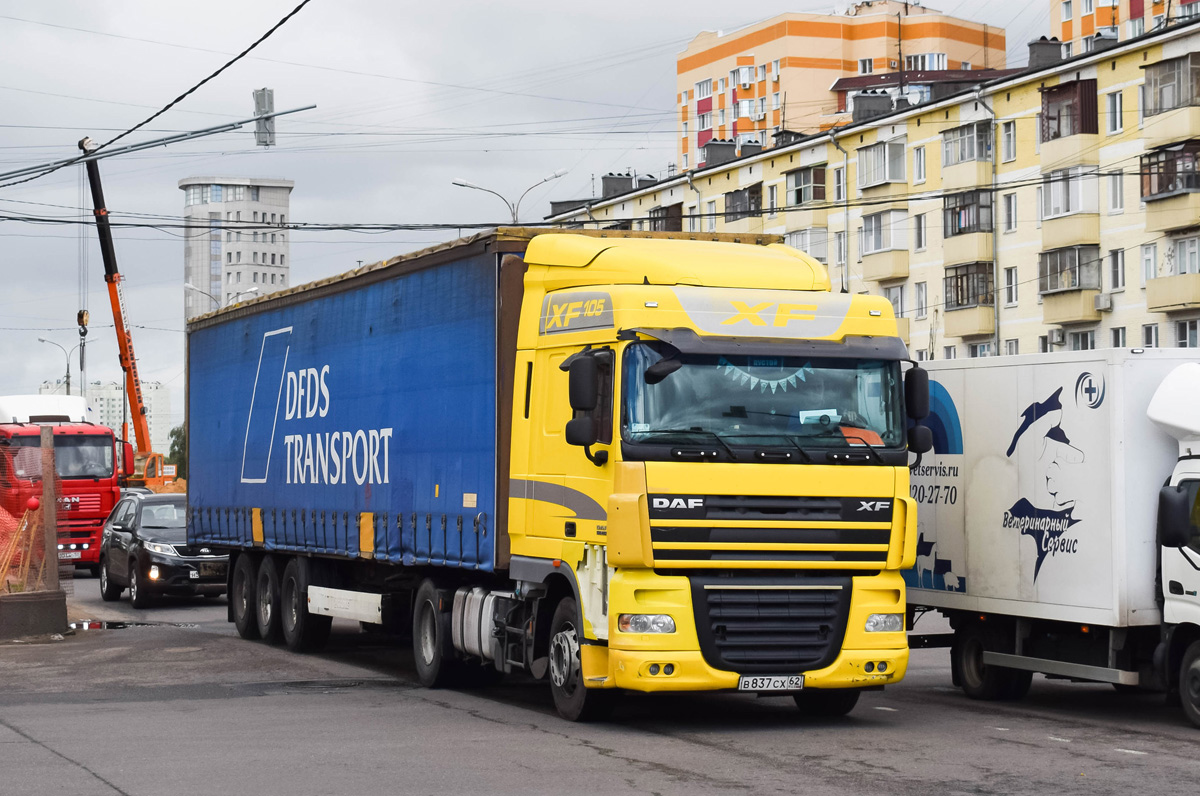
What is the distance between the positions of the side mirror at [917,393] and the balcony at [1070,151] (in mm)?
40583

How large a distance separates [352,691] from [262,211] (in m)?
177

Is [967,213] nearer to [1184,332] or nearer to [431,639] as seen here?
[1184,332]

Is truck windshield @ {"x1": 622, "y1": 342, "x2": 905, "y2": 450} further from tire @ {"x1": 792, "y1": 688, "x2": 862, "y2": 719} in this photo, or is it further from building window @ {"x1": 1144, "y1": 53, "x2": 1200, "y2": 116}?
building window @ {"x1": 1144, "y1": 53, "x2": 1200, "y2": 116}

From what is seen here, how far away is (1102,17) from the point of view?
87.2m

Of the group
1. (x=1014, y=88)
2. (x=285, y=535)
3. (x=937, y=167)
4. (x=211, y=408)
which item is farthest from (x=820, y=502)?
(x=937, y=167)

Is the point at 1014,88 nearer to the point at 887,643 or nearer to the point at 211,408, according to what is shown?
the point at 211,408

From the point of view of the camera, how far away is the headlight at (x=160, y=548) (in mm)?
26250

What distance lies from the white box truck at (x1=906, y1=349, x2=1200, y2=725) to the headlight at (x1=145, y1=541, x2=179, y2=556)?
1450 centimetres

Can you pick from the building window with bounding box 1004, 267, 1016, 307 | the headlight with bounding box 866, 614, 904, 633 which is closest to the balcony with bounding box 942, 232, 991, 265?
the building window with bounding box 1004, 267, 1016, 307

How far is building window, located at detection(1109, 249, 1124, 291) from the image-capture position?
165 feet

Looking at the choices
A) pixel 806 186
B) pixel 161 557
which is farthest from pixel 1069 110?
pixel 161 557

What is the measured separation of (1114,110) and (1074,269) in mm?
4744

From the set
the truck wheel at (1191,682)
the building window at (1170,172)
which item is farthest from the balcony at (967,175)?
the truck wheel at (1191,682)

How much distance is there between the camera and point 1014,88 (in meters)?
54.2
